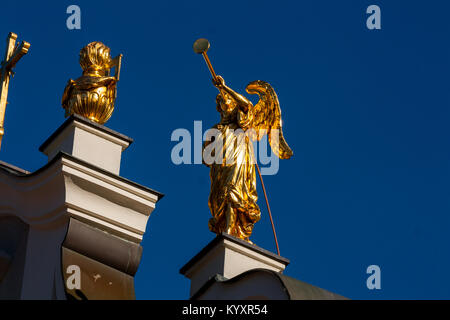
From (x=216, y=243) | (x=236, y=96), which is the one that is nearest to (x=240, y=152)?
(x=236, y=96)

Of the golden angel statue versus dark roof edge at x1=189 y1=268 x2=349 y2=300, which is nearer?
dark roof edge at x1=189 y1=268 x2=349 y2=300

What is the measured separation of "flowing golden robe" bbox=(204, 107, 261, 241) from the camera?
45.4 ft

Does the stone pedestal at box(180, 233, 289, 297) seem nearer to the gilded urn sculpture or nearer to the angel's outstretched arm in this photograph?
the angel's outstretched arm

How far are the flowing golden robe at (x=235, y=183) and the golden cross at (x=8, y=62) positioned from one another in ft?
8.56

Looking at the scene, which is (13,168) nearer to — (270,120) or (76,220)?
(76,220)

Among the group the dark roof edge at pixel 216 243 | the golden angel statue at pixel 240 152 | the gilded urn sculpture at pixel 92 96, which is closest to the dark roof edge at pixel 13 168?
the gilded urn sculpture at pixel 92 96

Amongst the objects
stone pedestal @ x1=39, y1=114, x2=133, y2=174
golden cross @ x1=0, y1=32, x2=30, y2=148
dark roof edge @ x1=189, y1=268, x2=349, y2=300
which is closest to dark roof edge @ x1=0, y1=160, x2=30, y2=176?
golden cross @ x1=0, y1=32, x2=30, y2=148

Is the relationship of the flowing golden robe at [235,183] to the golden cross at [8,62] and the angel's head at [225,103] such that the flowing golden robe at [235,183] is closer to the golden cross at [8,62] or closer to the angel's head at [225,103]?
the angel's head at [225,103]

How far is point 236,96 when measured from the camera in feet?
48.8

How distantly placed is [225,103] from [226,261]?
100 inches

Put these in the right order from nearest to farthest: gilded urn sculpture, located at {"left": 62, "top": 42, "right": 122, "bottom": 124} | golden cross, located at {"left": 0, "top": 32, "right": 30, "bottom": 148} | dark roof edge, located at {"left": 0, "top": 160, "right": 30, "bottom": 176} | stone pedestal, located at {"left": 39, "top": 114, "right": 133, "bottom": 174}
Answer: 1. stone pedestal, located at {"left": 39, "top": 114, "right": 133, "bottom": 174}
2. gilded urn sculpture, located at {"left": 62, "top": 42, "right": 122, "bottom": 124}
3. dark roof edge, located at {"left": 0, "top": 160, "right": 30, "bottom": 176}
4. golden cross, located at {"left": 0, "top": 32, "right": 30, "bottom": 148}
